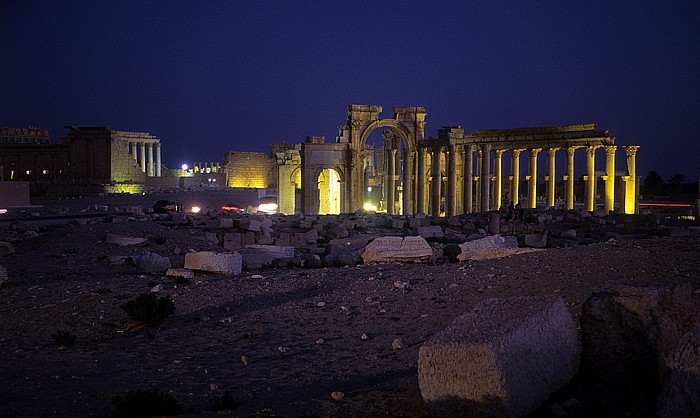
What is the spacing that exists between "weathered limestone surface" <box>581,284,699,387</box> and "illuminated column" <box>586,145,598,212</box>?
31.5 meters

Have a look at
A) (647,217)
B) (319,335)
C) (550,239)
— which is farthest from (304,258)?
(647,217)

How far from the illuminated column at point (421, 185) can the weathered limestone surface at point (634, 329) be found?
1298 inches

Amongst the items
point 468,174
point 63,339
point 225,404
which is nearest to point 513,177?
point 468,174

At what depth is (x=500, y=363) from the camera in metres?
4.88

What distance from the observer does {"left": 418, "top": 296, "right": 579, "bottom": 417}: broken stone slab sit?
16.1ft

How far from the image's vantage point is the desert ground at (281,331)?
6461 mm

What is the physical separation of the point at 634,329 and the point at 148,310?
763 cm

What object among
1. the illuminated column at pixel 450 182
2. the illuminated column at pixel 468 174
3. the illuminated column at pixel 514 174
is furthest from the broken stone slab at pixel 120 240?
the illuminated column at pixel 514 174

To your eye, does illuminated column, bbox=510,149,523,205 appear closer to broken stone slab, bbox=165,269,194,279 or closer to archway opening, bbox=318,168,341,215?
archway opening, bbox=318,168,341,215

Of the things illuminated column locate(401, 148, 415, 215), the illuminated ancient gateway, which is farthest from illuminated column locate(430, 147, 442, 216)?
illuminated column locate(401, 148, 415, 215)

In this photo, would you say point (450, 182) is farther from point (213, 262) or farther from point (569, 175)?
point (213, 262)

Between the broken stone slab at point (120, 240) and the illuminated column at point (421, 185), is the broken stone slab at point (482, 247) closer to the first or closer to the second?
the broken stone slab at point (120, 240)

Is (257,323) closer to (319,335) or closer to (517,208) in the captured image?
(319,335)

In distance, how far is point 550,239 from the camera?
20703 millimetres
